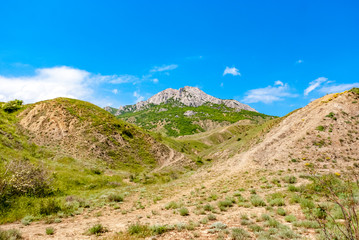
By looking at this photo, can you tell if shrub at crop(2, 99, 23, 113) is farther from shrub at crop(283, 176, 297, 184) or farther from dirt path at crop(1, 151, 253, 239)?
shrub at crop(283, 176, 297, 184)

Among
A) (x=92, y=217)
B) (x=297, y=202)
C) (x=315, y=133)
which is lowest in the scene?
(x=92, y=217)

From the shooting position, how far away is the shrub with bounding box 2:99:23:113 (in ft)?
153

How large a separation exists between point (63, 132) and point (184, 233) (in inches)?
1788

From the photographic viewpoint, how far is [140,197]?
18.4 m

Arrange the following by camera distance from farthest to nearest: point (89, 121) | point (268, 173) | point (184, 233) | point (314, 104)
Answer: point (89, 121) < point (314, 104) < point (268, 173) < point (184, 233)

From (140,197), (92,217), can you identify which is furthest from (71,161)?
(92,217)

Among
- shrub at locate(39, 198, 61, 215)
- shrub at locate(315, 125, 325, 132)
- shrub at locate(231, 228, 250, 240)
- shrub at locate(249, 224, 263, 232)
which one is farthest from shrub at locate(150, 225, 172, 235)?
shrub at locate(315, 125, 325, 132)

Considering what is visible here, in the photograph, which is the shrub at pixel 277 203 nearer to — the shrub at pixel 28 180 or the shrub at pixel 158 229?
the shrub at pixel 158 229

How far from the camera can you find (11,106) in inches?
1877

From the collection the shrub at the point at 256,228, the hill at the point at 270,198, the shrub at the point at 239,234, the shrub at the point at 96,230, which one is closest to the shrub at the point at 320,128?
the hill at the point at 270,198

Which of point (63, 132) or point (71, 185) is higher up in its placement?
point (63, 132)

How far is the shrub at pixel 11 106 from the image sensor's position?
4669cm

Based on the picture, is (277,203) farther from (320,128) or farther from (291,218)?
(320,128)

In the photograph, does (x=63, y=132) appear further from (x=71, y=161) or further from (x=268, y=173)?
(x=268, y=173)
